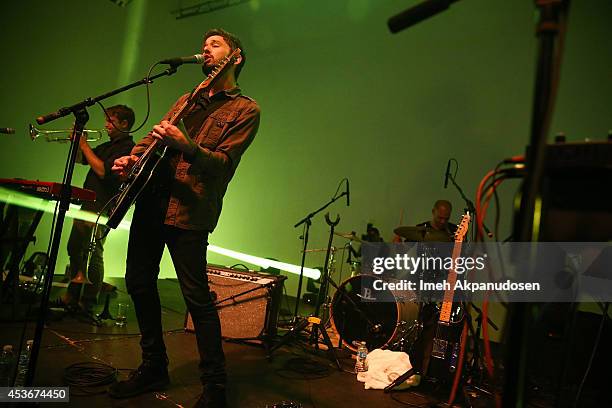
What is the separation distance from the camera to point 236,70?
7.89ft

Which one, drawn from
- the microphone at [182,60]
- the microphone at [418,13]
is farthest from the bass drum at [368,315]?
the microphone at [418,13]

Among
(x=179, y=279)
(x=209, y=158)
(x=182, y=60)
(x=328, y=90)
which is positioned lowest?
(x=179, y=279)

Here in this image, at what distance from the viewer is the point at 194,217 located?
2105 mm

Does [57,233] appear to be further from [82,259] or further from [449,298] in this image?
[449,298]

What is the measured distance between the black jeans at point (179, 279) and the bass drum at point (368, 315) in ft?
6.59

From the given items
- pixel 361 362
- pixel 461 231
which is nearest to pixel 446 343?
pixel 361 362

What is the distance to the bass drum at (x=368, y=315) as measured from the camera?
3.73 meters

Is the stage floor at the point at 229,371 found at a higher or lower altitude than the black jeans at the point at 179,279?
lower

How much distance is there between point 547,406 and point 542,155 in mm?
2931

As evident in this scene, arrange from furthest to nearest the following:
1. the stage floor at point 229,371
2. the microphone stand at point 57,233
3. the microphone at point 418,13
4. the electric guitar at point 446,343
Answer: the electric guitar at point 446,343 → the stage floor at point 229,371 → the microphone stand at point 57,233 → the microphone at point 418,13

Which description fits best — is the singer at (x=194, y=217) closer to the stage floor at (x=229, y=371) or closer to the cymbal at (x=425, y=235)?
the stage floor at (x=229, y=371)

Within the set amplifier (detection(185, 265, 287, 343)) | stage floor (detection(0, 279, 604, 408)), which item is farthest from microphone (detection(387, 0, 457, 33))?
amplifier (detection(185, 265, 287, 343))

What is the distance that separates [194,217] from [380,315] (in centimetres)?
236

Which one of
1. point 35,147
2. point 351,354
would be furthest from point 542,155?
point 35,147
